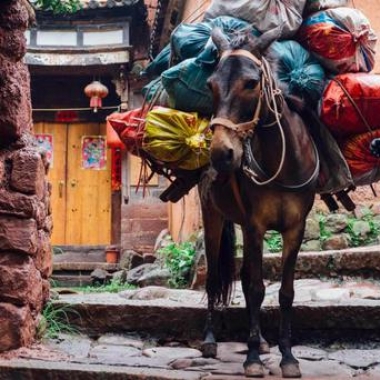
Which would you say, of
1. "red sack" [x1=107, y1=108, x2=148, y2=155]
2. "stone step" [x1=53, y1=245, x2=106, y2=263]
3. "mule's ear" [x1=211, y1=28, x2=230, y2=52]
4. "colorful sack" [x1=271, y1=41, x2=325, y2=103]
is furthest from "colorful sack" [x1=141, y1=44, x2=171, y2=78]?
"stone step" [x1=53, y1=245, x2=106, y2=263]

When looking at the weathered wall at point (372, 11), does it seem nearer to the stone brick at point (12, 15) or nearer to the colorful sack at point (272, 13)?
the colorful sack at point (272, 13)

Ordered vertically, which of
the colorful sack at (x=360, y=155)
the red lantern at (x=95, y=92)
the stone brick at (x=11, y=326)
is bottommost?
the stone brick at (x=11, y=326)

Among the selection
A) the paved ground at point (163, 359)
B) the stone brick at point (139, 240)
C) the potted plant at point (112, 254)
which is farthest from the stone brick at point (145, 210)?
the paved ground at point (163, 359)

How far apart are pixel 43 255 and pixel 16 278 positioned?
0.70m

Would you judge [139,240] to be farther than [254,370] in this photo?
Yes

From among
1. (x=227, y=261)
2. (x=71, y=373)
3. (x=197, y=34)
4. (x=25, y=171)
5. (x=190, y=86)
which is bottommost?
(x=71, y=373)

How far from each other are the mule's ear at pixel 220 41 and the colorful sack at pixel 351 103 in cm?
92

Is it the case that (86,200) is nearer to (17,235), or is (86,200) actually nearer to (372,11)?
(372,11)

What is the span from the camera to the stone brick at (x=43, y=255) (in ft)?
14.5

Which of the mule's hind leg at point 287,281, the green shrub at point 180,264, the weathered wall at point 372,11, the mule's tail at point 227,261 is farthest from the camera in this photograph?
the weathered wall at point 372,11

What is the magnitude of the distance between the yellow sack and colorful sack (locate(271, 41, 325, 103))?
69cm

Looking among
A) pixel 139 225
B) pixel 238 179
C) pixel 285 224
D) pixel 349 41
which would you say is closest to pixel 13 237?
pixel 238 179

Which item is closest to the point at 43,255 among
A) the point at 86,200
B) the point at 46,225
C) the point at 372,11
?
the point at 46,225

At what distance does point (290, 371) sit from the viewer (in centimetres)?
377
